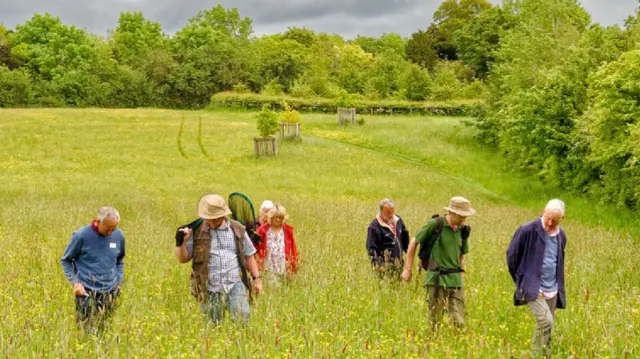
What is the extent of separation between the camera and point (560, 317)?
759cm

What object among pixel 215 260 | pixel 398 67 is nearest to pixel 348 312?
pixel 215 260

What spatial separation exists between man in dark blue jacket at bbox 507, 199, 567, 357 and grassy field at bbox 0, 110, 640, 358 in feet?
0.97

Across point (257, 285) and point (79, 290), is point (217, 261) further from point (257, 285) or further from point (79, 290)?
point (79, 290)

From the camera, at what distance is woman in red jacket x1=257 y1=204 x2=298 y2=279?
338 inches

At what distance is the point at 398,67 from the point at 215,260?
63.1 metres

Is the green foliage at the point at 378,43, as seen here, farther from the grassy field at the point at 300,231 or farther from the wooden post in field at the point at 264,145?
the wooden post in field at the point at 264,145

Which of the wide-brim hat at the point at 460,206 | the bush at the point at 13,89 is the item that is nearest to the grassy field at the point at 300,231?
the wide-brim hat at the point at 460,206

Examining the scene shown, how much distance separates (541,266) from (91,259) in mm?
4786

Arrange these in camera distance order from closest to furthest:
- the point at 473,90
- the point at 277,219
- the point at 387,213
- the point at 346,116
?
the point at 277,219
the point at 387,213
the point at 346,116
the point at 473,90

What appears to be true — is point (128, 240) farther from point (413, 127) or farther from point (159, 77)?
point (159, 77)

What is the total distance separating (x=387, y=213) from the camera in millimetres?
9172

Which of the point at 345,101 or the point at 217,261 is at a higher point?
the point at 217,261

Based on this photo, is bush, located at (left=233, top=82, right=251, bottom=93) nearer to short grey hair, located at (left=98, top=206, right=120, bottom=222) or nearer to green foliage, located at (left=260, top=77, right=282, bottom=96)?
green foliage, located at (left=260, top=77, right=282, bottom=96)

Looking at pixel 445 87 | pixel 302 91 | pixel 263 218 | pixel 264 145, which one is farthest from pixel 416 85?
pixel 263 218
